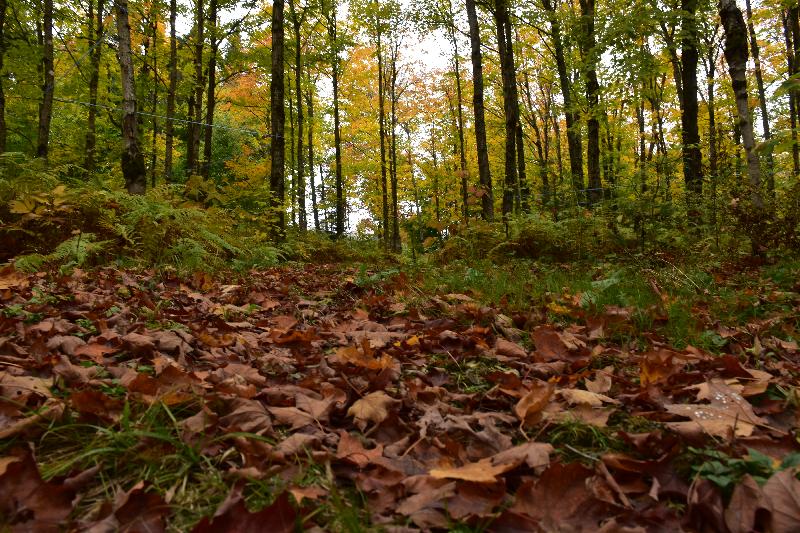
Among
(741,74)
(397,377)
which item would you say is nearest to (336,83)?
(741,74)

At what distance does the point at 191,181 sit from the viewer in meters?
8.77

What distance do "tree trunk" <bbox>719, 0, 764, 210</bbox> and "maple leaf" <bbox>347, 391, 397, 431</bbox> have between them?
5880 mm

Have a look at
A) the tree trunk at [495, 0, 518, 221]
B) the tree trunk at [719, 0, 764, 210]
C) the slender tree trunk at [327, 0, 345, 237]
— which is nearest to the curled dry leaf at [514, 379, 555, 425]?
the tree trunk at [719, 0, 764, 210]

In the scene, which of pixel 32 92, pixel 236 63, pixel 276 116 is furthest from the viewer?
pixel 236 63

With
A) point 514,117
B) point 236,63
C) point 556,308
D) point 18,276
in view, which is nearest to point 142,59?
point 236,63

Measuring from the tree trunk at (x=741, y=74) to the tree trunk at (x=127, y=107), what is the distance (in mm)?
8409

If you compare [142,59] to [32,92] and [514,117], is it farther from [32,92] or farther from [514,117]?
[514,117]

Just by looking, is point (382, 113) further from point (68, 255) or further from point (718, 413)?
point (718, 413)

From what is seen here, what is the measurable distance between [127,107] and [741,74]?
28.8ft

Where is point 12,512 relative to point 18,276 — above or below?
below

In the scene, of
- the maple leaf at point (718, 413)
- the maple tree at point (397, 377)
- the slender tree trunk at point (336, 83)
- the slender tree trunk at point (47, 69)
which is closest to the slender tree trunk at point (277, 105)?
the maple tree at point (397, 377)

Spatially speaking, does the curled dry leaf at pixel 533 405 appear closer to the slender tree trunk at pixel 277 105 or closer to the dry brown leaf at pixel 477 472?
the dry brown leaf at pixel 477 472

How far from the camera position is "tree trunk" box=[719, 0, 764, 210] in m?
5.52

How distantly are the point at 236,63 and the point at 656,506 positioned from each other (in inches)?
666
